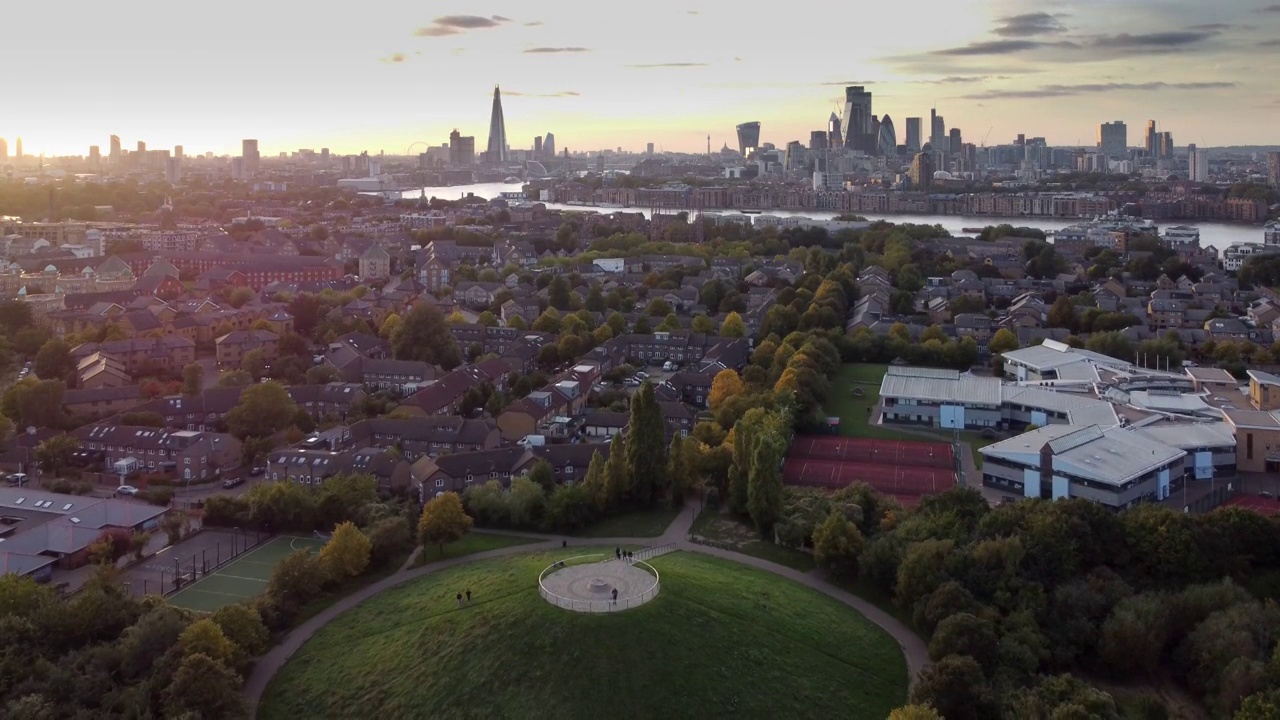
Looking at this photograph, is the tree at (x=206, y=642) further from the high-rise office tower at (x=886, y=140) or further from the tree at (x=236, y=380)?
the high-rise office tower at (x=886, y=140)

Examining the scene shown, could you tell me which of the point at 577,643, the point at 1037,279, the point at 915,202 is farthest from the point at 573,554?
the point at 915,202

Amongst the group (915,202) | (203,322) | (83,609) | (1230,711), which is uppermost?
(915,202)

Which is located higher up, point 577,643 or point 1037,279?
point 1037,279

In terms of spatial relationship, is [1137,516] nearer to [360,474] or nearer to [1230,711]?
[1230,711]

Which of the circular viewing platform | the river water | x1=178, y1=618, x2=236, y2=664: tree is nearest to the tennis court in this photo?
x1=178, y1=618, x2=236, y2=664: tree

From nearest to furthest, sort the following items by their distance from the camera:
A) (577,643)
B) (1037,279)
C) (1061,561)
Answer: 1. (577,643)
2. (1061,561)
3. (1037,279)

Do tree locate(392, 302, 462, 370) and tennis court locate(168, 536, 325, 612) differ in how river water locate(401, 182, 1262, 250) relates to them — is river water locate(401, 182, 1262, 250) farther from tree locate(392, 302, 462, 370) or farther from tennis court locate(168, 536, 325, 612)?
tennis court locate(168, 536, 325, 612)
